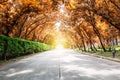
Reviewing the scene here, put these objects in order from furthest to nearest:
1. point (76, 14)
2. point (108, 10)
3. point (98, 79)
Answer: point (76, 14)
point (108, 10)
point (98, 79)

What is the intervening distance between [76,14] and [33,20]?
12.4 metres

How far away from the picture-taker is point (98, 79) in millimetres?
10867

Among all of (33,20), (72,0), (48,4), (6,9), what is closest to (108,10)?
(72,0)

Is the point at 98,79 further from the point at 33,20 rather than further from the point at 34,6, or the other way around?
the point at 33,20

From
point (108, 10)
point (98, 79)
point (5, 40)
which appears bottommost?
point (98, 79)

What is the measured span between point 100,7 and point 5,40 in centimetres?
1209

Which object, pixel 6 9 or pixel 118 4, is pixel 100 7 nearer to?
pixel 118 4

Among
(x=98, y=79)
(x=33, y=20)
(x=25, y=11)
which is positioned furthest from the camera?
(x=33, y=20)

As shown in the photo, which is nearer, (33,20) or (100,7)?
(100,7)

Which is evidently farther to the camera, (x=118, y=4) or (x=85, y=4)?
(x=85, y=4)

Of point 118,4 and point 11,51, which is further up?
point 118,4

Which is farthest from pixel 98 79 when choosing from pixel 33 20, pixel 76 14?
pixel 33 20

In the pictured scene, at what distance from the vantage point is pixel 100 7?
29141 millimetres

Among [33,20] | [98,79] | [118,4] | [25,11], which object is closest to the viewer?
[98,79]
